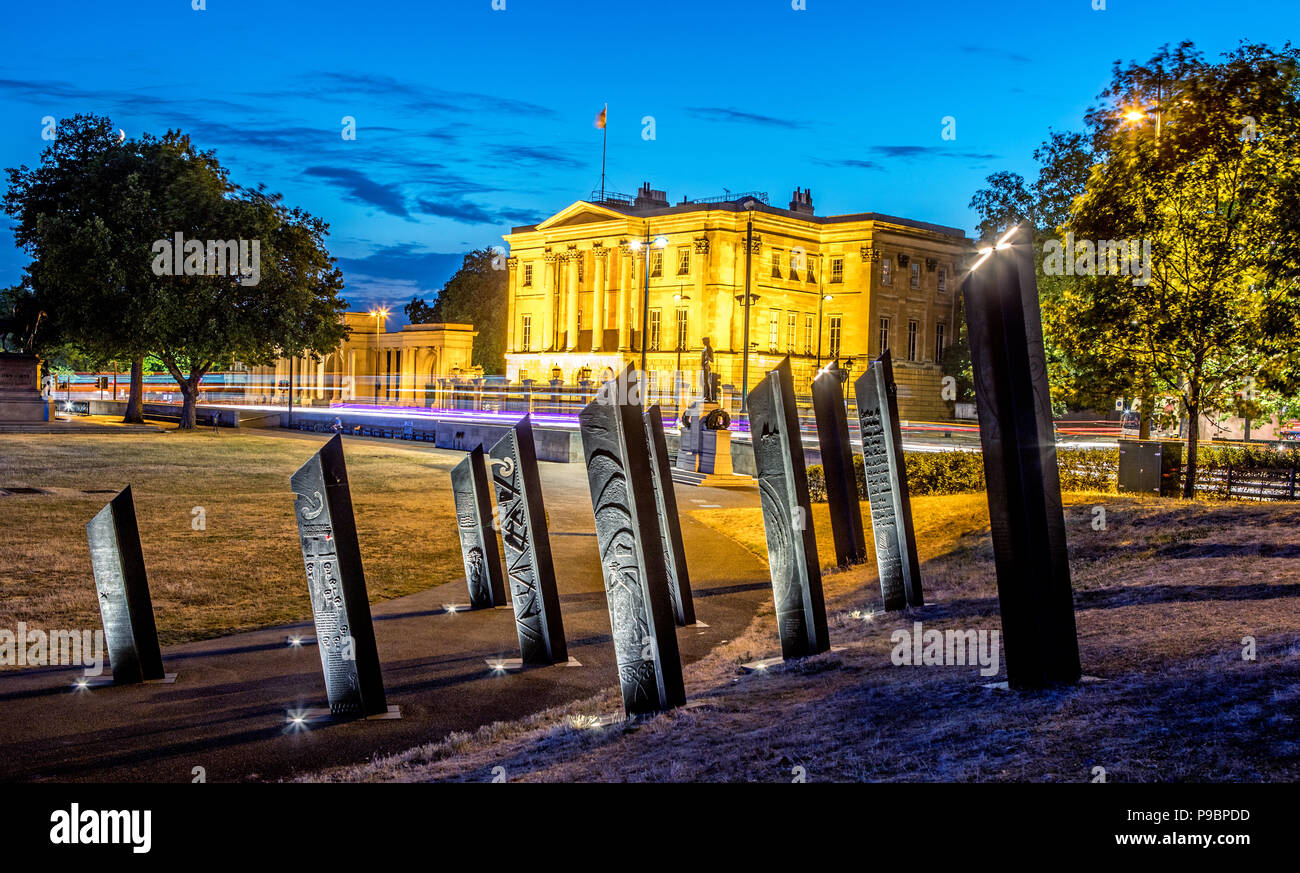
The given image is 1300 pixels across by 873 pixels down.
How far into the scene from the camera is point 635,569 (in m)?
Answer: 7.83

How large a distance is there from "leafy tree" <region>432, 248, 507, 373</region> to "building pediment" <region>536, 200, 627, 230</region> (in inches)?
774

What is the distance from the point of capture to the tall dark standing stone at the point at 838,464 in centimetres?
1473

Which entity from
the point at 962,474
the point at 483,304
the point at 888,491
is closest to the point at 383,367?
the point at 483,304

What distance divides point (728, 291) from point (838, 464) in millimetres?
75116

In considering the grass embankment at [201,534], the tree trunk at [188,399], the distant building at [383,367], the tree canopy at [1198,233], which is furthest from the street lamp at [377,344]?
the tree canopy at [1198,233]

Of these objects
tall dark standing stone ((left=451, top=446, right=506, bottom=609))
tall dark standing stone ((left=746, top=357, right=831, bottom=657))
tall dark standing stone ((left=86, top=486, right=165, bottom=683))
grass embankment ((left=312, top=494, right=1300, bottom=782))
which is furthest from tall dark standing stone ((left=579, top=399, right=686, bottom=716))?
tall dark standing stone ((left=451, top=446, right=506, bottom=609))

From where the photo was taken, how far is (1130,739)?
18.5ft

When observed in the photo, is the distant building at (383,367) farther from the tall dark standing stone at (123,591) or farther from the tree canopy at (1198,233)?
the tall dark standing stone at (123,591)

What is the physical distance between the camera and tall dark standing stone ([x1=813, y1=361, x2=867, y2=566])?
1473 cm

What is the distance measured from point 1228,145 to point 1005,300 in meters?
18.5

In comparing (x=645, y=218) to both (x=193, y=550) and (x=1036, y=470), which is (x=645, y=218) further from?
(x=1036, y=470)

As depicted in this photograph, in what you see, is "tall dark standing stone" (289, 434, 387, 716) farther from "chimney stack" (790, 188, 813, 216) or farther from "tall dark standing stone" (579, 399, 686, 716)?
"chimney stack" (790, 188, 813, 216)

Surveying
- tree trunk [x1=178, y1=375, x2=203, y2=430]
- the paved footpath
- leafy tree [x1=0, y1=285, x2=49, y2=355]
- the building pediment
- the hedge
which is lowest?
the paved footpath
